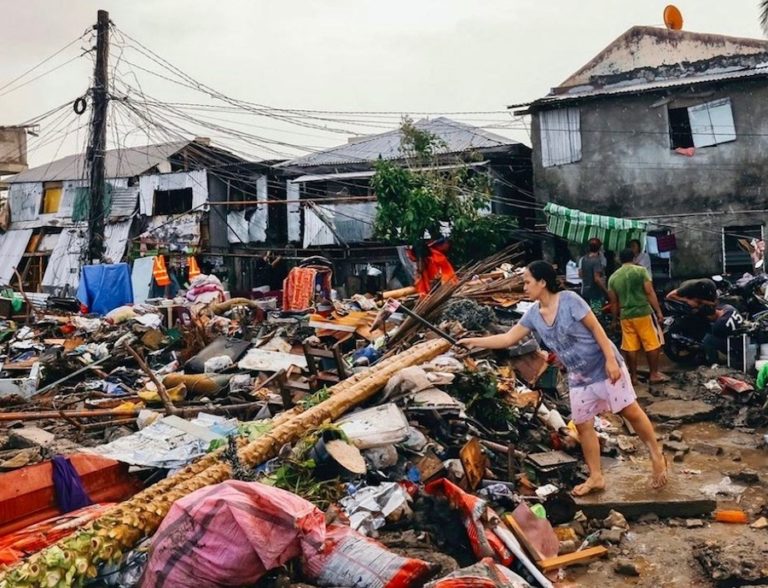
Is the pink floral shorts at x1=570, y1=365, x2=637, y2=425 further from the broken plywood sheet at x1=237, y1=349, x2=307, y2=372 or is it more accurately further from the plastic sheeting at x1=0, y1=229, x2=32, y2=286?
the plastic sheeting at x1=0, y1=229, x2=32, y2=286

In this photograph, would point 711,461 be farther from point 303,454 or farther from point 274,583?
point 274,583

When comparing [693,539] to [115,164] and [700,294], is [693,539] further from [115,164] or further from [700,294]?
[115,164]

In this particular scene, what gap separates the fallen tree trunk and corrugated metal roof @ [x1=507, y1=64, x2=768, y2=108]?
44.5 feet

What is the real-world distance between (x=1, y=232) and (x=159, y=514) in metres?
28.7

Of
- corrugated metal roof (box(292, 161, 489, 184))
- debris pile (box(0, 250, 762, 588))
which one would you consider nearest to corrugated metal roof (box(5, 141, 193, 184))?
corrugated metal roof (box(292, 161, 489, 184))

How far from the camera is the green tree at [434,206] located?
655 inches

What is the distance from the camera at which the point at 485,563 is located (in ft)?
12.4

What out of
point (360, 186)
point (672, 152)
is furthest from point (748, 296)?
point (360, 186)

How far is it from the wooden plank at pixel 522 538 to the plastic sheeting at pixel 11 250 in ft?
92.2

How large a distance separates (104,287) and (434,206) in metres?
10.7

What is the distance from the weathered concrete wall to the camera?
662 inches

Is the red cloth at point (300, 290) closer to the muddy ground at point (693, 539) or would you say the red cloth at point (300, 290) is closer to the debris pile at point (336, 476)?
the debris pile at point (336, 476)

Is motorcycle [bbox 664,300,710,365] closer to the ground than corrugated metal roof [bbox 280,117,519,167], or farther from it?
closer to the ground

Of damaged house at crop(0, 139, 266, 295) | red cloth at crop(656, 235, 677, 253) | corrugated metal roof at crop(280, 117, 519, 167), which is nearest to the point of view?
red cloth at crop(656, 235, 677, 253)
